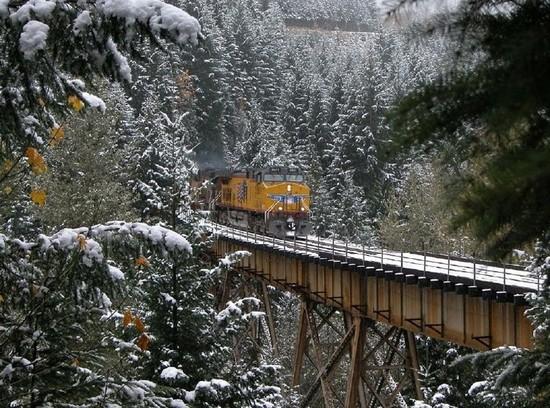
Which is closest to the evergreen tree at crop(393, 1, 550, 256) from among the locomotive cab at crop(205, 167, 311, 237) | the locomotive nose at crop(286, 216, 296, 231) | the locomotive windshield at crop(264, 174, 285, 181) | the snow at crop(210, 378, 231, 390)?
the snow at crop(210, 378, 231, 390)

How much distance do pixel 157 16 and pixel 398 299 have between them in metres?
13.6

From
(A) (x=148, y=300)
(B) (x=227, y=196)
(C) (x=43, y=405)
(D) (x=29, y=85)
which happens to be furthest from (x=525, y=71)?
(B) (x=227, y=196)

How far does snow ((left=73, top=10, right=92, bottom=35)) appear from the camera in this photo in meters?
4.57

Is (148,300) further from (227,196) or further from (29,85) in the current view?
(227,196)

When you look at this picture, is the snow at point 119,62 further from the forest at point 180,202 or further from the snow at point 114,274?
the snow at point 114,274

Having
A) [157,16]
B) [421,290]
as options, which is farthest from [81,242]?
[421,290]

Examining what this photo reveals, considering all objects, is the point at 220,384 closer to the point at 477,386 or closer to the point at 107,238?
the point at 477,386

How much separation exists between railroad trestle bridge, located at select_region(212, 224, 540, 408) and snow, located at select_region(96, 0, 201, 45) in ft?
25.7

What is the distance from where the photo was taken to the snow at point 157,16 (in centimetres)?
434

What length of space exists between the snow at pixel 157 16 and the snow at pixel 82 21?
107 mm

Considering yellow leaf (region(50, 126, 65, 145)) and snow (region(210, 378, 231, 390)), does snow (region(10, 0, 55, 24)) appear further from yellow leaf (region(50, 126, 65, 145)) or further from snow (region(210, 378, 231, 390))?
snow (region(210, 378, 231, 390))

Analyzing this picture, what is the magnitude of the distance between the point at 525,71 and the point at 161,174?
10247mm

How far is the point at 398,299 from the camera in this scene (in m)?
17.0

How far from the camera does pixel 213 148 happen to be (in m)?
67.6
